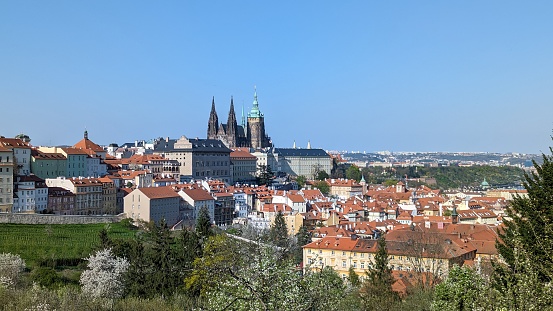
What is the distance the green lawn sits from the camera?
123ft

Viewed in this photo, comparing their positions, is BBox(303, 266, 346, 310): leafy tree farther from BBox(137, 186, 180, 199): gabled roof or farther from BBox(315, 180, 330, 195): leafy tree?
BBox(315, 180, 330, 195): leafy tree

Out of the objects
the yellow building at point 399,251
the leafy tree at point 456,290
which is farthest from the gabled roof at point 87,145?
the leafy tree at point 456,290

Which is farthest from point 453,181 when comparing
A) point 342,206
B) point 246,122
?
point 342,206

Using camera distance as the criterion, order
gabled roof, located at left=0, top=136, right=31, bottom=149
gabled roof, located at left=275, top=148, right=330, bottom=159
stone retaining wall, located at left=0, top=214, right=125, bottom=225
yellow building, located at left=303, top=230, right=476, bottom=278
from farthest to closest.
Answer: gabled roof, located at left=275, top=148, right=330, bottom=159 < gabled roof, located at left=0, top=136, right=31, bottom=149 < stone retaining wall, located at left=0, top=214, right=125, bottom=225 < yellow building, located at left=303, top=230, right=476, bottom=278

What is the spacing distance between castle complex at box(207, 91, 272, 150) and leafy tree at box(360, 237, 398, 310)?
94.8 metres

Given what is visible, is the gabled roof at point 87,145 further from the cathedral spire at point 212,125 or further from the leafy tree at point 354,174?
the leafy tree at point 354,174

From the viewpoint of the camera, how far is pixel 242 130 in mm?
128875

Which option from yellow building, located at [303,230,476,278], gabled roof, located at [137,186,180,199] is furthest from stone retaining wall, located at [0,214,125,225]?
yellow building, located at [303,230,476,278]

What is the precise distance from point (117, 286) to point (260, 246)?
19.7m

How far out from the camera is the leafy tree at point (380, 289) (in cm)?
2011

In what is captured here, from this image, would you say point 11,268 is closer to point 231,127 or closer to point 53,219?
point 53,219

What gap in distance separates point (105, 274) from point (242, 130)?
100m

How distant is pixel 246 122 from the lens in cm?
13500

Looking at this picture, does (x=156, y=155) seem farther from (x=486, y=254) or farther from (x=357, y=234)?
(x=486, y=254)
